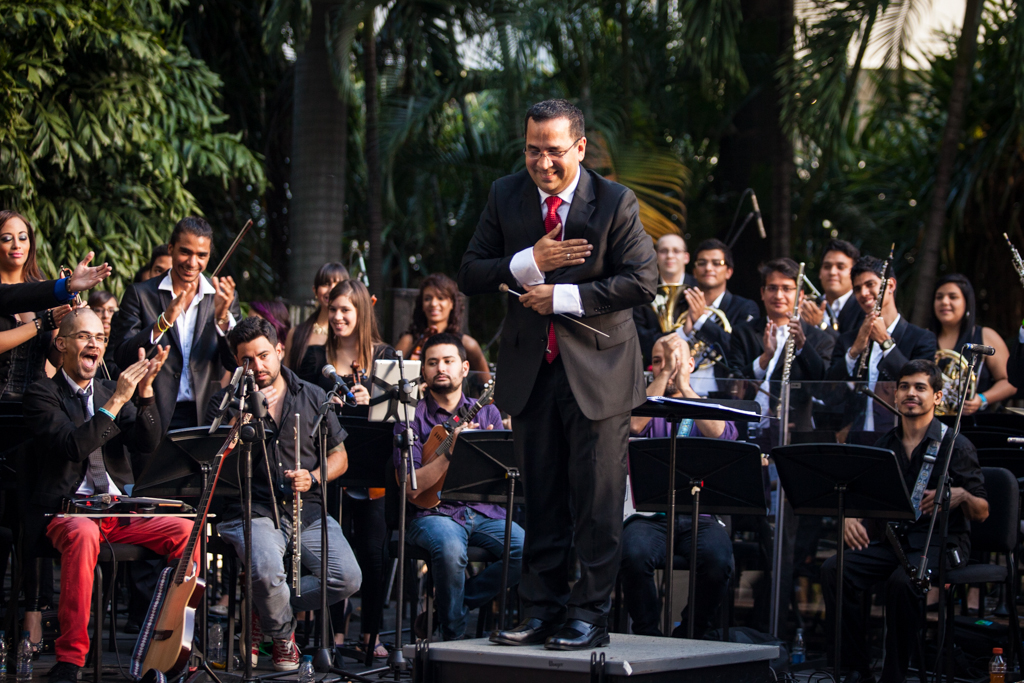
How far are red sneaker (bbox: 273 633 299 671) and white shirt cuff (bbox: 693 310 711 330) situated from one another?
118 inches

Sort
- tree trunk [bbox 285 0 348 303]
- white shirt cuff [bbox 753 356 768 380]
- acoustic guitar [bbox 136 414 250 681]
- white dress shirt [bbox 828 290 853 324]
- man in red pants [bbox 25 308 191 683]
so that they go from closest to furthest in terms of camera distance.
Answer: acoustic guitar [bbox 136 414 250 681], man in red pants [bbox 25 308 191 683], white shirt cuff [bbox 753 356 768 380], white dress shirt [bbox 828 290 853 324], tree trunk [bbox 285 0 348 303]

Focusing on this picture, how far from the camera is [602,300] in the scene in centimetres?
339

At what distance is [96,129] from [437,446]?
4.07 meters

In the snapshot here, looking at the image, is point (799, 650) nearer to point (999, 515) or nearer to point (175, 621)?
point (999, 515)

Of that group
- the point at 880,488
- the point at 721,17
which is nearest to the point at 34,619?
the point at 880,488

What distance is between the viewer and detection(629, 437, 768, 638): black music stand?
4.87m

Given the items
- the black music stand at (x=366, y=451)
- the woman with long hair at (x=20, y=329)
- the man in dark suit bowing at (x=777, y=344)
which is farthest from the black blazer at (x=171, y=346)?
the man in dark suit bowing at (x=777, y=344)

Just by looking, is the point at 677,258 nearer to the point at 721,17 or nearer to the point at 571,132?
the point at 721,17

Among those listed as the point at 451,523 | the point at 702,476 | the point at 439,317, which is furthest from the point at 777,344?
the point at 451,523

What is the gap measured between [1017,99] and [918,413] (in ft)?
12.0

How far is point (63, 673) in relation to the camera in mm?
4598

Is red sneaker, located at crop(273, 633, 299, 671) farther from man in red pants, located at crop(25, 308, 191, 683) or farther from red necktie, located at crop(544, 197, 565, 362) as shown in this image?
red necktie, located at crop(544, 197, 565, 362)

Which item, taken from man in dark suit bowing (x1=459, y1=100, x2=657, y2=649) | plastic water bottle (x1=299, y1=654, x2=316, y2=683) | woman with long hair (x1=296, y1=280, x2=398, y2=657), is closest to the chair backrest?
man in dark suit bowing (x1=459, y1=100, x2=657, y2=649)

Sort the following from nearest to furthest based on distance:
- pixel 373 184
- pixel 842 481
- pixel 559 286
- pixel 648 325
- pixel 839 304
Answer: pixel 559 286 → pixel 842 481 → pixel 648 325 → pixel 839 304 → pixel 373 184
